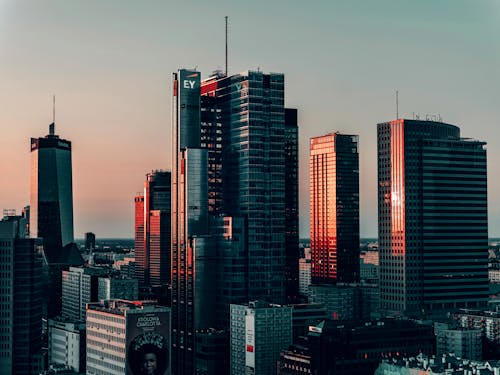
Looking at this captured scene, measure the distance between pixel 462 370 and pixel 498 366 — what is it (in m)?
10.6

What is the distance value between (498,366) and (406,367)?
18.6 meters

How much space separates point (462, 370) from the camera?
184 meters

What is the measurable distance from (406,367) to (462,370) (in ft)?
46.7

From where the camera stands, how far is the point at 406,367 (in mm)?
194375

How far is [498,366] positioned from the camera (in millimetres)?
189625
